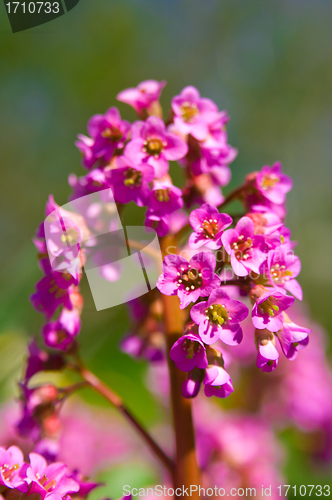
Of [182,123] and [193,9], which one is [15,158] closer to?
[193,9]

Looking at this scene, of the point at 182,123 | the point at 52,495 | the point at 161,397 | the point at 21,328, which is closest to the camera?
the point at 52,495

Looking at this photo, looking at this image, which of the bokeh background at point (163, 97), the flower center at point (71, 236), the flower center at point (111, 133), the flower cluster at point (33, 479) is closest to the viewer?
the flower cluster at point (33, 479)

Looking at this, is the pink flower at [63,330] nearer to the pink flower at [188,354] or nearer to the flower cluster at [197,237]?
the flower cluster at [197,237]

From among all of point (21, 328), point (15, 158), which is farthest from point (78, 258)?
point (15, 158)

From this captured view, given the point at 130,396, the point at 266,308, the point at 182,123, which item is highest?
the point at 182,123

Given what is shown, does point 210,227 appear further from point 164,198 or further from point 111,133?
point 111,133

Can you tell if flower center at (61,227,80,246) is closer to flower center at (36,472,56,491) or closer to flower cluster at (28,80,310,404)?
flower cluster at (28,80,310,404)

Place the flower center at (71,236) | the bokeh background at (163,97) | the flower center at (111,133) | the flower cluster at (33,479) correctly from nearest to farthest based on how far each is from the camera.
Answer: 1. the flower cluster at (33,479)
2. the flower center at (71,236)
3. the flower center at (111,133)
4. the bokeh background at (163,97)

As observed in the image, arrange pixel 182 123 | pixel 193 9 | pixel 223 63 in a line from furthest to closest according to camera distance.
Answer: pixel 223 63 → pixel 193 9 → pixel 182 123

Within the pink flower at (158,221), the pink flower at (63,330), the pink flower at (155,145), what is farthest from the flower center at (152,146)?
the pink flower at (63,330)
